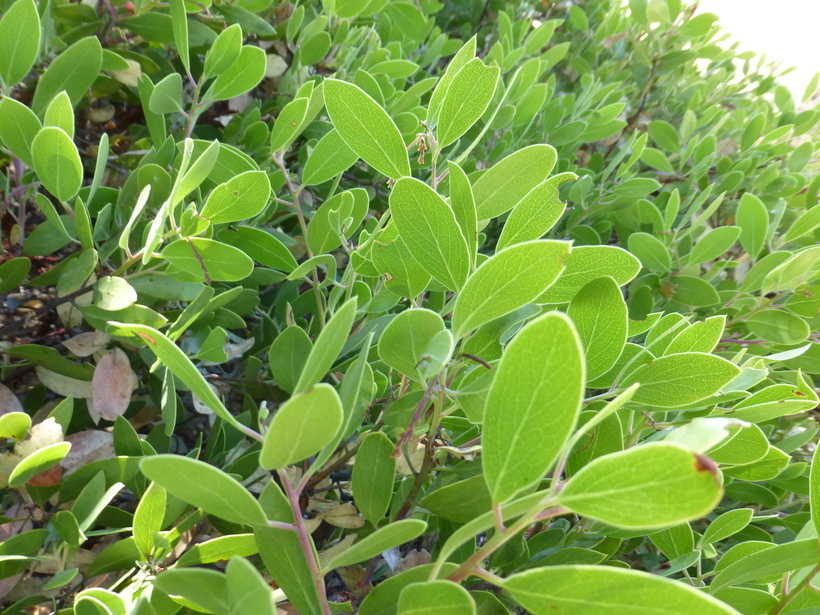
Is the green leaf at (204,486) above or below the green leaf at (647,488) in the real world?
below

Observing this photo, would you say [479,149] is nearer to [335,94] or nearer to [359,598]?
[335,94]

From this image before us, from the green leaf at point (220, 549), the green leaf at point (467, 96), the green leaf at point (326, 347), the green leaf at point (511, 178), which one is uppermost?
the green leaf at point (467, 96)

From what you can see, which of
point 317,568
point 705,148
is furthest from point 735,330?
point 317,568

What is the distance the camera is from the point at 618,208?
1.38 meters

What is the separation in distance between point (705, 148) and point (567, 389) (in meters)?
1.45

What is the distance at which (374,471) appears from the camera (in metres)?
0.56

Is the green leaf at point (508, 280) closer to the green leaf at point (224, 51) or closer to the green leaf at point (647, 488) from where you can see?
the green leaf at point (647, 488)

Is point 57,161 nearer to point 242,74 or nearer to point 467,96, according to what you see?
point 242,74

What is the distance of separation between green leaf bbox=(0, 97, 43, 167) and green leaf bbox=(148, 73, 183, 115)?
0.54 feet

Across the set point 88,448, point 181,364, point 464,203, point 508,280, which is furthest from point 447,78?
point 88,448

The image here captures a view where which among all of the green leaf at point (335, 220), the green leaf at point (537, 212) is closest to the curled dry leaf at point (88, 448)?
the green leaf at point (335, 220)

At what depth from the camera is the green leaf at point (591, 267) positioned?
1.73 feet

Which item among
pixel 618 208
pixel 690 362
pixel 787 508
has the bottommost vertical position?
pixel 787 508

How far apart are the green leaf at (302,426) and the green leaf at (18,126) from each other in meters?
0.51
